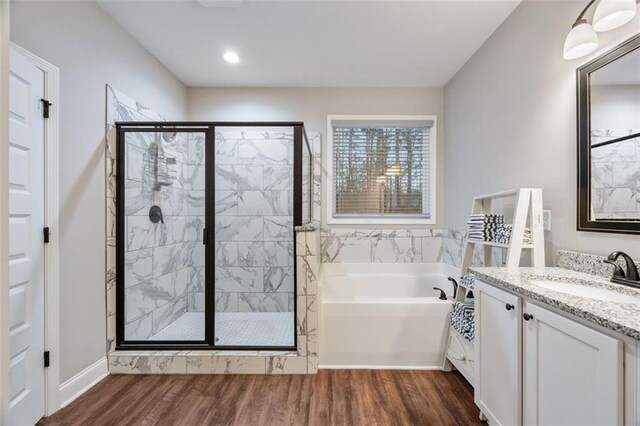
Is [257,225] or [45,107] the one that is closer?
[45,107]

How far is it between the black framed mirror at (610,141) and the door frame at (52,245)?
9.69 feet

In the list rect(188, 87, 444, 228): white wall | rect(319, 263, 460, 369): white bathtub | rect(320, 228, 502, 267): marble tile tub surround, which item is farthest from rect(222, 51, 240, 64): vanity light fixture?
rect(319, 263, 460, 369): white bathtub

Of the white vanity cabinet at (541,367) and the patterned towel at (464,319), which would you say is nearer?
the white vanity cabinet at (541,367)

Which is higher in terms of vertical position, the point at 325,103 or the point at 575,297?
the point at 325,103

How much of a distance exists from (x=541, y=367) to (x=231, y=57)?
307cm

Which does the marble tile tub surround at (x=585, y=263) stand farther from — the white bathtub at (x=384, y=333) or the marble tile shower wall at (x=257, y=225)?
the marble tile shower wall at (x=257, y=225)

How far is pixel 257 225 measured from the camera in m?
3.23

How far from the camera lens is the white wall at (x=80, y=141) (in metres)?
1.68

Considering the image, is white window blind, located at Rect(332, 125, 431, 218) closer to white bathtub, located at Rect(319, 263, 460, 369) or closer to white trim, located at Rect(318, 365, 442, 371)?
white bathtub, located at Rect(319, 263, 460, 369)

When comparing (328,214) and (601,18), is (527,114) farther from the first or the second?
(328,214)

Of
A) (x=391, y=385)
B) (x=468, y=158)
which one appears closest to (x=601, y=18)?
(x=468, y=158)

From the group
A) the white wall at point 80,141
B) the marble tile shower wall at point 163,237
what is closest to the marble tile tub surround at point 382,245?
the marble tile shower wall at point 163,237

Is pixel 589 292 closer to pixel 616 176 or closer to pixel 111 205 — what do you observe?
pixel 616 176

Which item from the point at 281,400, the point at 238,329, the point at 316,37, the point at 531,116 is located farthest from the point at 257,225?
the point at 531,116
